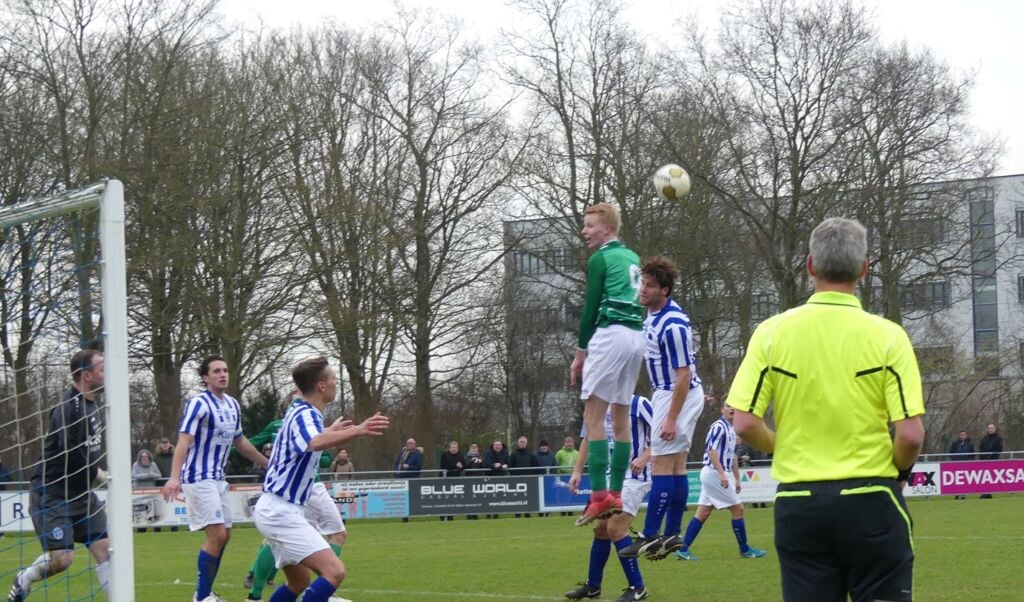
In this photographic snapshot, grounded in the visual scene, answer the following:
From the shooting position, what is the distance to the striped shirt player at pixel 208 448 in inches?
449

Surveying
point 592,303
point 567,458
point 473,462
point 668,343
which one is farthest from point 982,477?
point 592,303

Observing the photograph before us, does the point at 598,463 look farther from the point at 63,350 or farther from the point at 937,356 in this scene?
the point at 937,356

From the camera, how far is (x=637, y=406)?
1298 centimetres

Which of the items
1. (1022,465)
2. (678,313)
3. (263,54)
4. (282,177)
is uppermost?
(263,54)

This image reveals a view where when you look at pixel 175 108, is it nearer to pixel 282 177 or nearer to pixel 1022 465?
pixel 282 177

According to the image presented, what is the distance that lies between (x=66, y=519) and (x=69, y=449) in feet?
1.67

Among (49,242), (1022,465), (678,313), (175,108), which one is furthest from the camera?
(1022,465)

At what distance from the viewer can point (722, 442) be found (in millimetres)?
16641

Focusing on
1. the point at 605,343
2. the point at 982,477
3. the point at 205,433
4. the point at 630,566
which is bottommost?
the point at 982,477

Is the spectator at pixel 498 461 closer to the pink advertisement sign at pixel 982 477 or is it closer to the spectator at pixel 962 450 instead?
the pink advertisement sign at pixel 982 477

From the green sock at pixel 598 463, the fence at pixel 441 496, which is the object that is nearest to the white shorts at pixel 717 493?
the green sock at pixel 598 463

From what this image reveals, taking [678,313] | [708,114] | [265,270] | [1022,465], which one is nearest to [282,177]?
[265,270]

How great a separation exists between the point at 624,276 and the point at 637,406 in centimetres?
417

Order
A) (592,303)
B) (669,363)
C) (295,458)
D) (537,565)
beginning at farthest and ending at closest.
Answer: (537,565), (669,363), (592,303), (295,458)
